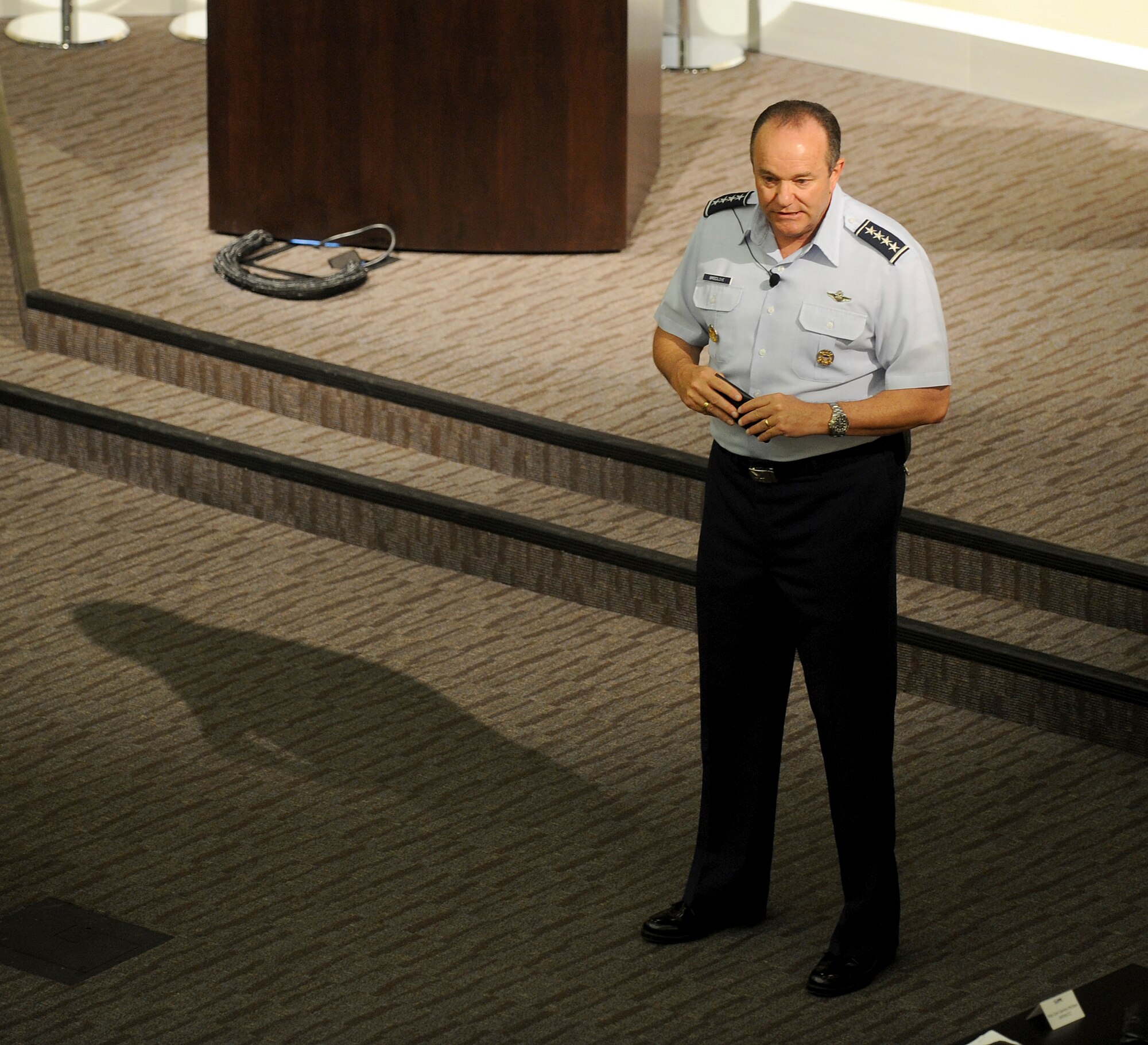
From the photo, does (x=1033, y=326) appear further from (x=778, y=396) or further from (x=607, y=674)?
(x=778, y=396)

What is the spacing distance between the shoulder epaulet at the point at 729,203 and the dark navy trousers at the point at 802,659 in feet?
1.20

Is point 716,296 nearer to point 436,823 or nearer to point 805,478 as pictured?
point 805,478

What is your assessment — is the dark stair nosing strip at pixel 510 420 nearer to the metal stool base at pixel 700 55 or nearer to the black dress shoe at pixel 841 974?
the black dress shoe at pixel 841 974

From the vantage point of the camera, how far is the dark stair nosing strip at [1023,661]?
376cm

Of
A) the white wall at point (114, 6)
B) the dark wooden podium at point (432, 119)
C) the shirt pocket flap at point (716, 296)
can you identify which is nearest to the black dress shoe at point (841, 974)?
the shirt pocket flap at point (716, 296)

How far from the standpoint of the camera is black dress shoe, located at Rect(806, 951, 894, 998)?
308 centimetres

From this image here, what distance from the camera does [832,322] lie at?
282 centimetres

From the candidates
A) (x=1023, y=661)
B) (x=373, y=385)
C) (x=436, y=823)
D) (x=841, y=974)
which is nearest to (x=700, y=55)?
(x=373, y=385)

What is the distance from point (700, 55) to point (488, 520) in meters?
3.37

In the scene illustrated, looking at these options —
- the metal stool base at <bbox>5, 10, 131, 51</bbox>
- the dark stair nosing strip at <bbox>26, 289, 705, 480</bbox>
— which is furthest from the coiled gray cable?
the metal stool base at <bbox>5, 10, 131, 51</bbox>

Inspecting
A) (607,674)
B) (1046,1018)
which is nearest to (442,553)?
(607,674)

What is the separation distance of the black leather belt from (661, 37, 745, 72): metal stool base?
14.9ft

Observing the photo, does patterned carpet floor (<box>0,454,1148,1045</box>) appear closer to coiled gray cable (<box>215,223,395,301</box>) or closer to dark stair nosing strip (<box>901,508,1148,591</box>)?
dark stair nosing strip (<box>901,508,1148,591</box>)

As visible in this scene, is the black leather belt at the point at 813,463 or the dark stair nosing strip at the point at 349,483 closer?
the black leather belt at the point at 813,463
